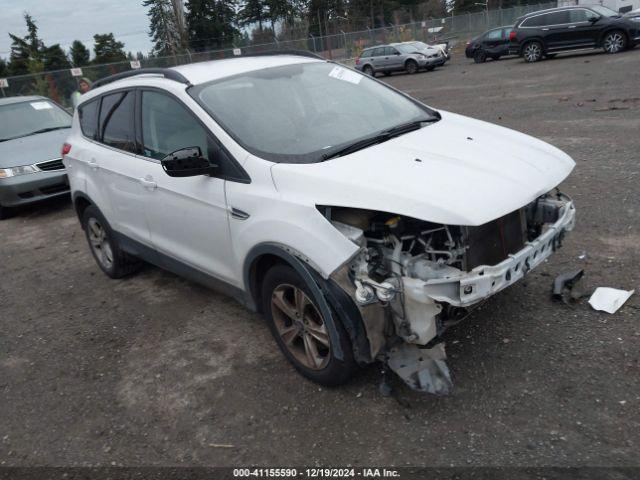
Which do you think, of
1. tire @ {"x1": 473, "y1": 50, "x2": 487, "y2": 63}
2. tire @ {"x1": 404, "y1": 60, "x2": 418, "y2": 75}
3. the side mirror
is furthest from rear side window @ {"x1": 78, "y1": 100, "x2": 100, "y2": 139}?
tire @ {"x1": 473, "y1": 50, "x2": 487, "y2": 63}

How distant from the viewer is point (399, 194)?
9.12 feet

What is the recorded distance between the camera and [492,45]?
24.4m

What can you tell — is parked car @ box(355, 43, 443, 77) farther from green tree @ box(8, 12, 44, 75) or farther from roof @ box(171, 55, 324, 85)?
green tree @ box(8, 12, 44, 75)

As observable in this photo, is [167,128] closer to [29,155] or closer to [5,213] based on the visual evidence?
[29,155]

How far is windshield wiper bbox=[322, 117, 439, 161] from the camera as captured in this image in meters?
3.32

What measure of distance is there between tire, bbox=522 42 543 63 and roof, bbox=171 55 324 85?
18.4m

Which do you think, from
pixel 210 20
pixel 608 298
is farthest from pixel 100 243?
pixel 210 20

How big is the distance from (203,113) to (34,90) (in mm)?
24356

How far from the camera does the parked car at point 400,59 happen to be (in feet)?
83.4

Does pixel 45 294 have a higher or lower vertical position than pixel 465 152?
lower

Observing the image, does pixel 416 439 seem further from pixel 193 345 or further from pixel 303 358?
pixel 193 345

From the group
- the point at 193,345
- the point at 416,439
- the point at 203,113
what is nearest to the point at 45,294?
the point at 193,345

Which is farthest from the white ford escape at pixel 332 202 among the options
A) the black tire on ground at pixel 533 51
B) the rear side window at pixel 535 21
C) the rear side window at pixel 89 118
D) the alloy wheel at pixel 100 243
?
the black tire on ground at pixel 533 51

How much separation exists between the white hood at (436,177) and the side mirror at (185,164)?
53cm
